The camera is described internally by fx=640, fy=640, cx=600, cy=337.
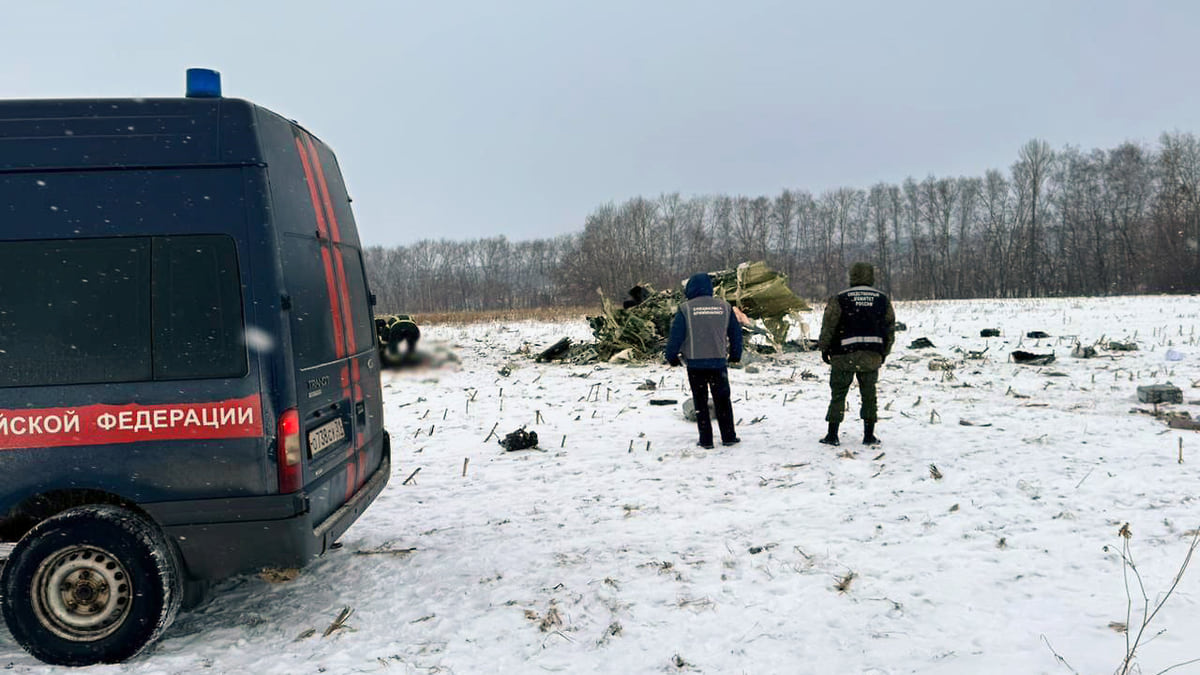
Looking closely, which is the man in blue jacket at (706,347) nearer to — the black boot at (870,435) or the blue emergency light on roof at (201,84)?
the black boot at (870,435)

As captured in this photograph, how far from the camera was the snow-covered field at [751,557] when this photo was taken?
322 centimetres

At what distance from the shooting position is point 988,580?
3.88 metres

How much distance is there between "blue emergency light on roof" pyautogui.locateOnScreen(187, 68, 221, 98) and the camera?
132 inches

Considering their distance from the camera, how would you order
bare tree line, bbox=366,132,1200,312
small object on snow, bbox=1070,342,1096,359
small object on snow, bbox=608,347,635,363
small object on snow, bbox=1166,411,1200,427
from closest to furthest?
small object on snow, bbox=1166,411,1200,427
small object on snow, bbox=1070,342,1096,359
small object on snow, bbox=608,347,635,363
bare tree line, bbox=366,132,1200,312

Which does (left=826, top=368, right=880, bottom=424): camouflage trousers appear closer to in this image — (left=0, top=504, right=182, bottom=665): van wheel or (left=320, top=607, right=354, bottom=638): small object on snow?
(left=320, top=607, right=354, bottom=638): small object on snow

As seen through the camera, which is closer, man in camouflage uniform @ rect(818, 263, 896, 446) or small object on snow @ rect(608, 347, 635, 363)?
man in camouflage uniform @ rect(818, 263, 896, 446)

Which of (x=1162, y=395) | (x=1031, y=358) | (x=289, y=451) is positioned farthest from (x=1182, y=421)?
(x=289, y=451)

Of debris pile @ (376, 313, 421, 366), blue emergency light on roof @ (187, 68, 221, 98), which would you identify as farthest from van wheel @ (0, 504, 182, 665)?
debris pile @ (376, 313, 421, 366)

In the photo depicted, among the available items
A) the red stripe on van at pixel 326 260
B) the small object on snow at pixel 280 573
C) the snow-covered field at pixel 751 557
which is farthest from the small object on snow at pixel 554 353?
the small object on snow at pixel 280 573

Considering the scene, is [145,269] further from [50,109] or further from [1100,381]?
[1100,381]

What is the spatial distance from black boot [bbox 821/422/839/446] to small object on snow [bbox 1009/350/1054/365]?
314 inches

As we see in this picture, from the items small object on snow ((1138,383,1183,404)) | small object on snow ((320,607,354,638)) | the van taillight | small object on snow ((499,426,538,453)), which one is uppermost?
the van taillight

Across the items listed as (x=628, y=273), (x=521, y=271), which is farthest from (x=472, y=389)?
(x=521, y=271)

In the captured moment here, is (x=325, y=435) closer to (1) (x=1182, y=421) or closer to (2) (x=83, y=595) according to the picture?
(2) (x=83, y=595)
